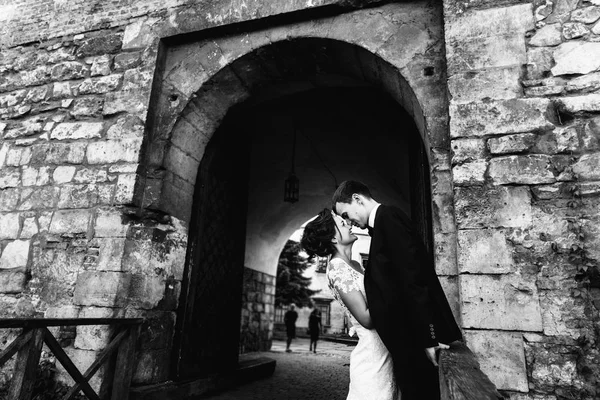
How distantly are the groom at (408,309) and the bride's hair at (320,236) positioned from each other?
336 millimetres

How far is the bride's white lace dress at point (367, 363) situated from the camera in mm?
1791

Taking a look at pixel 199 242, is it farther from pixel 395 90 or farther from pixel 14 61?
pixel 14 61

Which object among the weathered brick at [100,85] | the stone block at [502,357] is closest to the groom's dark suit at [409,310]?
the stone block at [502,357]

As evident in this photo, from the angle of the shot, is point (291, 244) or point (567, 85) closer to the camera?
point (567, 85)

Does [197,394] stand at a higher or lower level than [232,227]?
lower

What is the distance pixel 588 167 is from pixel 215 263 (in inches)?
124

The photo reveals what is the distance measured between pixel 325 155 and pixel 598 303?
4780 millimetres

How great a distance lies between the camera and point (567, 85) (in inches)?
98.0

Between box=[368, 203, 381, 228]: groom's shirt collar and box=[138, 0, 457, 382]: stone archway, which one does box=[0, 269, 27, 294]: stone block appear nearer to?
box=[138, 0, 457, 382]: stone archway

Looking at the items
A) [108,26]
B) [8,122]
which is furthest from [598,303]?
[8,122]

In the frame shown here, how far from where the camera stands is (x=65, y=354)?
2613 mm

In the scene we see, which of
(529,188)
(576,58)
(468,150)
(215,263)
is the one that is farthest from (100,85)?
(576,58)

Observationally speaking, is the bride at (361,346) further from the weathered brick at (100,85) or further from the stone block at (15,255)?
the stone block at (15,255)

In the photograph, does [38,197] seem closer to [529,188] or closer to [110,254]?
[110,254]
